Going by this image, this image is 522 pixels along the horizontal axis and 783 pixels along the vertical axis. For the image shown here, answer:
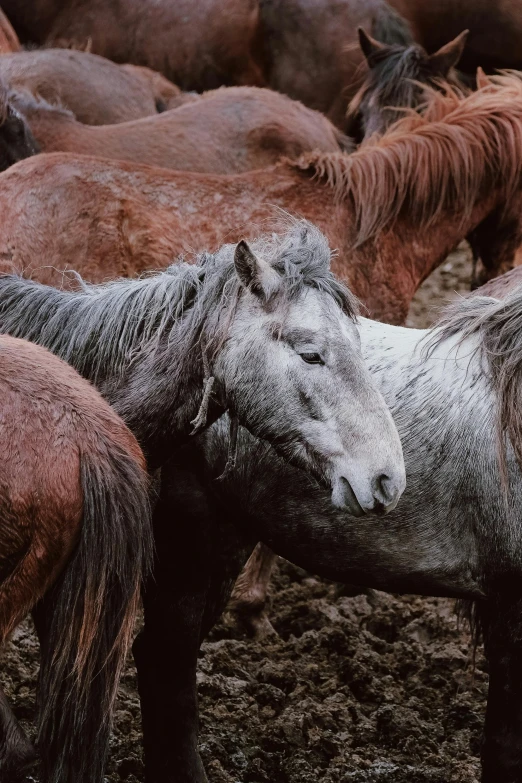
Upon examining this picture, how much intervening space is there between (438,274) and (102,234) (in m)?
4.64

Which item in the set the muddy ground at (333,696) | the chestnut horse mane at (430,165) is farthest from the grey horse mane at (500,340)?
the chestnut horse mane at (430,165)

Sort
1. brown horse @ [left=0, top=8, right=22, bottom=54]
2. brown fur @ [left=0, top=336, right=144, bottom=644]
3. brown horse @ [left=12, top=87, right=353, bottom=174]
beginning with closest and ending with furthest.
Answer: brown fur @ [left=0, top=336, right=144, bottom=644]
brown horse @ [left=12, top=87, right=353, bottom=174]
brown horse @ [left=0, top=8, right=22, bottom=54]

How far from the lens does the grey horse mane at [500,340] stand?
10.3 ft

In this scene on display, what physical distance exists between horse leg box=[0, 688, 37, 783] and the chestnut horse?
1.99 m

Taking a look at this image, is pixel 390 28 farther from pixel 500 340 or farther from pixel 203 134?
pixel 500 340

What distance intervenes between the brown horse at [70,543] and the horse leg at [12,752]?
198 millimetres

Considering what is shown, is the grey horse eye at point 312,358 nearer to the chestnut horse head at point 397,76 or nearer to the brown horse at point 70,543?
the brown horse at point 70,543

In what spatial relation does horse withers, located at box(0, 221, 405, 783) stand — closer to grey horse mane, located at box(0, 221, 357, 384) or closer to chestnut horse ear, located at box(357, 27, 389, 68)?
grey horse mane, located at box(0, 221, 357, 384)

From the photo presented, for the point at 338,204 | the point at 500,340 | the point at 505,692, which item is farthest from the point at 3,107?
the point at 505,692

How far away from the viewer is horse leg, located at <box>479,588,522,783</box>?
3129 millimetres

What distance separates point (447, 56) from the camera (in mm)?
6719

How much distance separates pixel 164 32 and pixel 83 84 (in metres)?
1.75

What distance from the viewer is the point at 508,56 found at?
8703 mm

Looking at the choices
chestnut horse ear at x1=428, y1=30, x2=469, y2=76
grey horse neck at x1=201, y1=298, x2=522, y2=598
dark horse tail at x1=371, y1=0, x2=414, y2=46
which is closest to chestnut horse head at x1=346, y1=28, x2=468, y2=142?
chestnut horse ear at x1=428, y1=30, x2=469, y2=76
